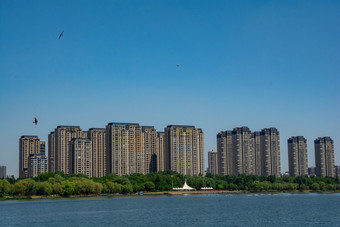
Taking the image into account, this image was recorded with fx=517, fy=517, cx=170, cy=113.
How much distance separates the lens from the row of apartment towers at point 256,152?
527 ft

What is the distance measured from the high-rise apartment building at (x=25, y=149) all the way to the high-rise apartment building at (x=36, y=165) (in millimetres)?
4828

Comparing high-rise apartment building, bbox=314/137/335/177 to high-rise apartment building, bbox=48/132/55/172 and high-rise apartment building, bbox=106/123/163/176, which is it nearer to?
high-rise apartment building, bbox=106/123/163/176

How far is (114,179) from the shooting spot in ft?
390

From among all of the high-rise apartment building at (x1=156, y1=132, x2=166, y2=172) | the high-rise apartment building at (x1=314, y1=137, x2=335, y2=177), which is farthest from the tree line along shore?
the high-rise apartment building at (x1=314, y1=137, x2=335, y2=177)

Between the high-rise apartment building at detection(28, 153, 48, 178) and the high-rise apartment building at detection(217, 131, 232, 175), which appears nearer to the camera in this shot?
the high-rise apartment building at detection(28, 153, 48, 178)

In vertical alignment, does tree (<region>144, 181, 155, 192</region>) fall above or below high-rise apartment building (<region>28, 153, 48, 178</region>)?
below

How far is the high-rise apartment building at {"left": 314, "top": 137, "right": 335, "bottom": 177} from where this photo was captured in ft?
576

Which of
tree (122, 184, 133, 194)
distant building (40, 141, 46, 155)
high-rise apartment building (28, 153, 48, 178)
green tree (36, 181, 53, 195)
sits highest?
distant building (40, 141, 46, 155)

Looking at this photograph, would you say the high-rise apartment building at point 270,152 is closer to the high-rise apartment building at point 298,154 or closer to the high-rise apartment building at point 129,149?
the high-rise apartment building at point 298,154

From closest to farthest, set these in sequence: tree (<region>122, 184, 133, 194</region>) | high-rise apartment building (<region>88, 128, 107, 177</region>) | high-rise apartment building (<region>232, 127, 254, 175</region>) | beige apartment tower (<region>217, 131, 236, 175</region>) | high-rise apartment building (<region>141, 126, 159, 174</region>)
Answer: tree (<region>122, 184, 133, 194</region>)
high-rise apartment building (<region>88, 128, 107, 177</region>)
high-rise apartment building (<region>141, 126, 159, 174</region>)
high-rise apartment building (<region>232, 127, 254, 175</region>)
beige apartment tower (<region>217, 131, 236, 175</region>)

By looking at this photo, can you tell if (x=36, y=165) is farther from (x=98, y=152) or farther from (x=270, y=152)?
(x=270, y=152)

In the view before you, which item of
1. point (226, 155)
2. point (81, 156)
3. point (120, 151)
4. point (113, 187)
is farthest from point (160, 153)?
point (113, 187)

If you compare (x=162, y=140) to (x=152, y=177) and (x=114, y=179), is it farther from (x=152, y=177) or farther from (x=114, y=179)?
(x=114, y=179)

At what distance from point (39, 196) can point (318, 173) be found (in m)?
108
